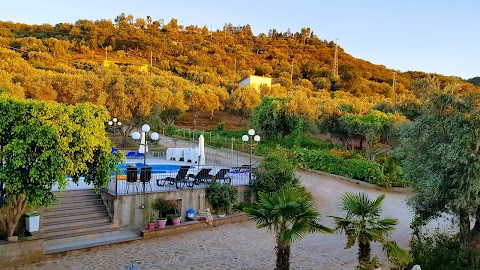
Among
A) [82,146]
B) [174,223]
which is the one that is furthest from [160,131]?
[82,146]

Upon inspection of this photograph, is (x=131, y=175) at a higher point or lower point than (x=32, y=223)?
higher

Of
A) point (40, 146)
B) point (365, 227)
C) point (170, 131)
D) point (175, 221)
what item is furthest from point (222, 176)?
point (170, 131)

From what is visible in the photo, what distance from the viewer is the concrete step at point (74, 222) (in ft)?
35.8

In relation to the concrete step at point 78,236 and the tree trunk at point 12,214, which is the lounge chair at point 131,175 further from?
the tree trunk at point 12,214

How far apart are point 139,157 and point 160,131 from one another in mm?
15098

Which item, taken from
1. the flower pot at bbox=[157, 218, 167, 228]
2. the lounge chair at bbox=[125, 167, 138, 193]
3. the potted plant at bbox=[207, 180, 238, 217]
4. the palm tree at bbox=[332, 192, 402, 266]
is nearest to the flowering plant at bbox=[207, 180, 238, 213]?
the potted plant at bbox=[207, 180, 238, 217]

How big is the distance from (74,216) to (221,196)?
5.10 m

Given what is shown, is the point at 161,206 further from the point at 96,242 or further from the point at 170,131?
the point at 170,131

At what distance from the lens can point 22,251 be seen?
30.5 feet

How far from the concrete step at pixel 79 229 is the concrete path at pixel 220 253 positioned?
3.55ft

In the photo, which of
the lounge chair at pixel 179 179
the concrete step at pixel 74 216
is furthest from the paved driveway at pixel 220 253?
the lounge chair at pixel 179 179

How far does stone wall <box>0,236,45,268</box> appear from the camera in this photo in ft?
29.8

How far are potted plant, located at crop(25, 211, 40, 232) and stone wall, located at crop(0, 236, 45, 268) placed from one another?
634mm

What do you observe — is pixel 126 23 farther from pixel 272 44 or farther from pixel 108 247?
pixel 108 247
